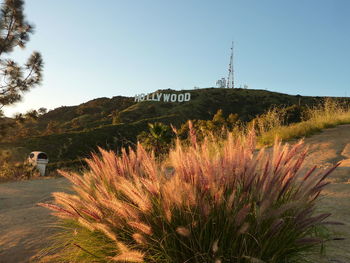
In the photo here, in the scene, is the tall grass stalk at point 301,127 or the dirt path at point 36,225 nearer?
the dirt path at point 36,225

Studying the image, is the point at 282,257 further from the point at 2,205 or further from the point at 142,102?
the point at 142,102

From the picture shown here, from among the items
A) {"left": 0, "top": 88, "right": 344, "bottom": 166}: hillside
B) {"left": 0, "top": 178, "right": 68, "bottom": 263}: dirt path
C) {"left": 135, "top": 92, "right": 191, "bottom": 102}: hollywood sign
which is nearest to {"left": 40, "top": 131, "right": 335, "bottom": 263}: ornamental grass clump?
{"left": 0, "top": 178, "right": 68, "bottom": 263}: dirt path

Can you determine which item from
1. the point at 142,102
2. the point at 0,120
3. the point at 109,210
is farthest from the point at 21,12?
the point at 142,102

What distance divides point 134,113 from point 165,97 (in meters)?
13.3

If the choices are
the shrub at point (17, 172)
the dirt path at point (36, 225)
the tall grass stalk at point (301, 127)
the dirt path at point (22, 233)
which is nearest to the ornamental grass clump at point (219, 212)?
the dirt path at point (36, 225)

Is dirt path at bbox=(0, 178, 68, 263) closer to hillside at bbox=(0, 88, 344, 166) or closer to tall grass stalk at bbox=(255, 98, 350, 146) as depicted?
tall grass stalk at bbox=(255, 98, 350, 146)

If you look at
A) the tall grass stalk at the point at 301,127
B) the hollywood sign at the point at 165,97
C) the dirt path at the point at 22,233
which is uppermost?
the hollywood sign at the point at 165,97

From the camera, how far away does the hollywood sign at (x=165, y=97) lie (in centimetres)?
7462

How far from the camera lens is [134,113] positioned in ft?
215

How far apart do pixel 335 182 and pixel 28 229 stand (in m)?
4.32

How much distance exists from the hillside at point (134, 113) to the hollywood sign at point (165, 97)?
1407 mm

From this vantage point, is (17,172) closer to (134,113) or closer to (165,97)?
(134,113)

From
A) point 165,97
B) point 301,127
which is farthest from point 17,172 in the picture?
point 165,97

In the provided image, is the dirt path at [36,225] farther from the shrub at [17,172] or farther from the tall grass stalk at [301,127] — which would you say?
the shrub at [17,172]
